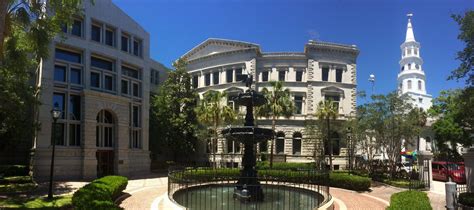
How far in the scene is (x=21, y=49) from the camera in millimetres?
17578

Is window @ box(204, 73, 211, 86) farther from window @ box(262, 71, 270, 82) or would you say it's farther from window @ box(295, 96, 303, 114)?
window @ box(295, 96, 303, 114)

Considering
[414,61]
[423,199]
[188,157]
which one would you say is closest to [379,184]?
[423,199]

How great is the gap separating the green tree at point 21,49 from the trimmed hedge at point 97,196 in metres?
5.66

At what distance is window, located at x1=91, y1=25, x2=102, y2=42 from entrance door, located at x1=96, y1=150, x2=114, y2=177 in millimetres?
9566

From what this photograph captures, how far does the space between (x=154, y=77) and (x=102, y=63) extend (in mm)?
17737

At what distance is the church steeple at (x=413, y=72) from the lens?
8788 centimetres

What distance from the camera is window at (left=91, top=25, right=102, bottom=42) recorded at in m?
29.1

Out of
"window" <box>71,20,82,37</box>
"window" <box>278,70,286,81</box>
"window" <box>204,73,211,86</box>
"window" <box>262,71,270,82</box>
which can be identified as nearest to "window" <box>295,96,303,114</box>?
"window" <box>278,70,286,81</box>

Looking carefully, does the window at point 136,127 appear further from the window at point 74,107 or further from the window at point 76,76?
the window at point 76,76

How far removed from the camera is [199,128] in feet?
146

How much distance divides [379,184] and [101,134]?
22.4 m

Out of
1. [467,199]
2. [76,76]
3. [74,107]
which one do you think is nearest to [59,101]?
[74,107]

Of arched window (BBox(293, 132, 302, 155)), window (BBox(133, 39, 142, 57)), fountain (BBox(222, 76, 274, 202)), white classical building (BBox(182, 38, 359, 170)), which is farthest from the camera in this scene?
arched window (BBox(293, 132, 302, 155))

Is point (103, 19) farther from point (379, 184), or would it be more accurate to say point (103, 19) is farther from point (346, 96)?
point (346, 96)
